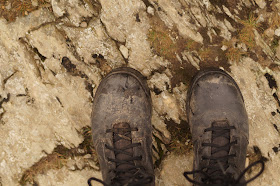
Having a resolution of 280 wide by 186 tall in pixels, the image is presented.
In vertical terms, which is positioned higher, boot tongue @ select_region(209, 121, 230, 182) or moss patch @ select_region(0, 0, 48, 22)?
moss patch @ select_region(0, 0, 48, 22)

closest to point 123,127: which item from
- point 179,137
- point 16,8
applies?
point 179,137

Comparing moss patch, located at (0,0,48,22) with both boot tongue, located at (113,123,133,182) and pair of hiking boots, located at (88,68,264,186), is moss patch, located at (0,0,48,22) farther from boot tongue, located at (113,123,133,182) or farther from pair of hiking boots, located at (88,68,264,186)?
boot tongue, located at (113,123,133,182)

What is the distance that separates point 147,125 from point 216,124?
0.75m

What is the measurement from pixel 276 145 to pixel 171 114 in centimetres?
126

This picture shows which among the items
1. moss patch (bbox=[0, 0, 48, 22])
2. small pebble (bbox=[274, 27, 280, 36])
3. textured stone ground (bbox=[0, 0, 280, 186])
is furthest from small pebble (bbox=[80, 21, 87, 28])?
small pebble (bbox=[274, 27, 280, 36])

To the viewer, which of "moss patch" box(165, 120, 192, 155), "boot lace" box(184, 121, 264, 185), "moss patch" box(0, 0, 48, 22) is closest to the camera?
"boot lace" box(184, 121, 264, 185)

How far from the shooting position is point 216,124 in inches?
94.9

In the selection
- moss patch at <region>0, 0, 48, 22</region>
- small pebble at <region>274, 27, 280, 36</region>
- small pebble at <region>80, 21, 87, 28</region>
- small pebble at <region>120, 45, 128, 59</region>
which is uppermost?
moss patch at <region>0, 0, 48, 22</region>

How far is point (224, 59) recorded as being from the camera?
254 cm

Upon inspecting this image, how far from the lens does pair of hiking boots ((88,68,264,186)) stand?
2.38 metres

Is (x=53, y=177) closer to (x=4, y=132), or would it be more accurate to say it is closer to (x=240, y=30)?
(x=4, y=132)

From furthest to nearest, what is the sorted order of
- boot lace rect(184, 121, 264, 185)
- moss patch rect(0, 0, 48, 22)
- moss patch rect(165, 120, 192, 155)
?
1. moss patch rect(165, 120, 192, 155)
2. moss patch rect(0, 0, 48, 22)
3. boot lace rect(184, 121, 264, 185)

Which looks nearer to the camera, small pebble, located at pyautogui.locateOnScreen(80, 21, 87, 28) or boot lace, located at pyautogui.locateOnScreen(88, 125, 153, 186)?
boot lace, located at pyautogui.locateOnScreen(88, 125, 153, 186)

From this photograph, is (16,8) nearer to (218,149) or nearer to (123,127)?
(123,127)
